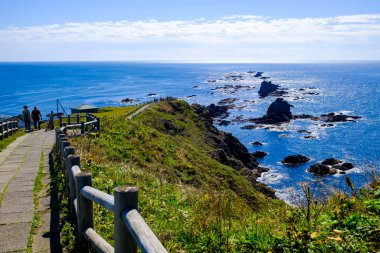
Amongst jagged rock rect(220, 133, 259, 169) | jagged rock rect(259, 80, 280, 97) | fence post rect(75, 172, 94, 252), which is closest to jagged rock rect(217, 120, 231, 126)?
jagged rock rect(220, 133, 259, 169)

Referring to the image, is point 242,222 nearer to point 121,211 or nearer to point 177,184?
point 121,211

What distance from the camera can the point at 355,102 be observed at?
114 metres

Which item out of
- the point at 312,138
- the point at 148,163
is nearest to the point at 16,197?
the point at 148,163

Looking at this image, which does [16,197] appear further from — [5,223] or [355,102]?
[355,102]

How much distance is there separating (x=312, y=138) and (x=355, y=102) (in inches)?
2304

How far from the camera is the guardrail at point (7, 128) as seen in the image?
72.5ft

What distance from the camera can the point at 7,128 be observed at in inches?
936

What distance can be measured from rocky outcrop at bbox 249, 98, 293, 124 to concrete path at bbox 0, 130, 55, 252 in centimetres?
6839

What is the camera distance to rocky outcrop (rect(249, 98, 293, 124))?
80.9 meters

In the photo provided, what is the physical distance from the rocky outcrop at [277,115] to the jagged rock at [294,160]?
98.1 ft

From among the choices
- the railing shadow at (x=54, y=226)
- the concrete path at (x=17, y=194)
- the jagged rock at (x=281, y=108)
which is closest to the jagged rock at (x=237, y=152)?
the concrete path at (x=17, y=194)

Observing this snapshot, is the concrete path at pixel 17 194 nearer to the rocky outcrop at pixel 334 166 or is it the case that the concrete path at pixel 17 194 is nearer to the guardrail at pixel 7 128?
the guardrail at pixel 7 128

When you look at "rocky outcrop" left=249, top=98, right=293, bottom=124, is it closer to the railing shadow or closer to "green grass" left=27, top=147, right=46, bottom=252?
"green grass" left=27, top=147, right=46, bottom=252

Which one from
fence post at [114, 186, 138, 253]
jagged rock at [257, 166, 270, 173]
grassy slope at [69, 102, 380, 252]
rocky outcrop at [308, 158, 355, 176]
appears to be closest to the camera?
fence post at [114, 186, 138, 253]
